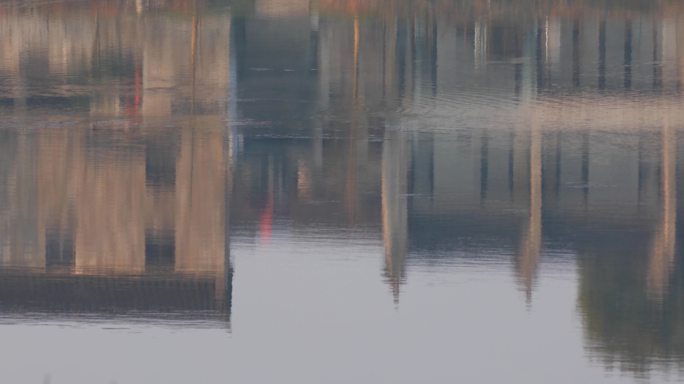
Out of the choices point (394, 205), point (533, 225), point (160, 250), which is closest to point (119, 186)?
point (160, 250)

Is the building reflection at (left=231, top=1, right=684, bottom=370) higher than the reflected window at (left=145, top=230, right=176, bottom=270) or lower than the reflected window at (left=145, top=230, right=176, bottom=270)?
higher

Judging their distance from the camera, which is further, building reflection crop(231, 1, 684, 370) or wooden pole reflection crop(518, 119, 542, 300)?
building reflection crop(231, 1, 684, 370)

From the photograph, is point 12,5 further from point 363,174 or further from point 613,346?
point 613,346

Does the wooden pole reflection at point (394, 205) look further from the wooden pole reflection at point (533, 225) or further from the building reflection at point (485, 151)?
the wooden pole reflection at point (533, 225)

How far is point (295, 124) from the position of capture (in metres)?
27.7

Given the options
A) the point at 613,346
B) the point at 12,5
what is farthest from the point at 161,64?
the point at 613,346

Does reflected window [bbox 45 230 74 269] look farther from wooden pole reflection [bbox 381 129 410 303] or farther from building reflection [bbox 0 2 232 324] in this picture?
wooden pole reflection [bbox 381 129 410 303]

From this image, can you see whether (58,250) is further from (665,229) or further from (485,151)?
(485,151)

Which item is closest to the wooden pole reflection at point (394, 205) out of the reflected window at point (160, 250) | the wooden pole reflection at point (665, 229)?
the reflected window at point (160, 250)

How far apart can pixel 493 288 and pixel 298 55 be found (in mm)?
19722

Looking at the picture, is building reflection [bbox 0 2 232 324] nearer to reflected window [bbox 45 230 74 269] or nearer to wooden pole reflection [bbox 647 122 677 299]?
reflected window [bbox 45 230 74 269]

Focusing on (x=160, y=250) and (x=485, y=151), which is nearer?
(x=160, y=250)

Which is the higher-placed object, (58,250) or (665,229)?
(665,229)

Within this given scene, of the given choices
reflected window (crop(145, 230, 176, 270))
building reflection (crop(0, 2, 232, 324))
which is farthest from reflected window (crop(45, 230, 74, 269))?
reflected window (crop(145, 230, 176, 270))
